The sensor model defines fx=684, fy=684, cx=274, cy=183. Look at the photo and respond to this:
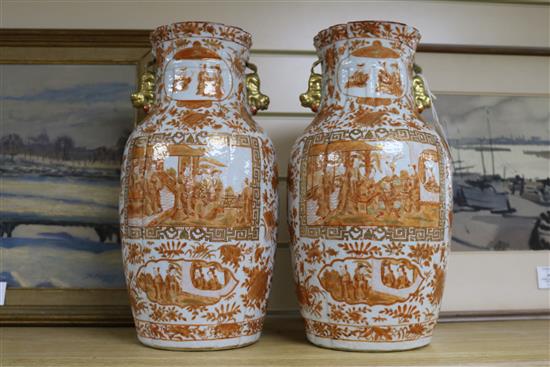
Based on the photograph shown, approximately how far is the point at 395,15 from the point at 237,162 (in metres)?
0.51

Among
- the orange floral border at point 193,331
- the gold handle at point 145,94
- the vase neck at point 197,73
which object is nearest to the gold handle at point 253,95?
the vase neck at point 197,73

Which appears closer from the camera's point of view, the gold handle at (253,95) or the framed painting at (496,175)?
Answer: the gold handle at (253,95)

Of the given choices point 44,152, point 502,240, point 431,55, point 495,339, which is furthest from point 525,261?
point 44,152

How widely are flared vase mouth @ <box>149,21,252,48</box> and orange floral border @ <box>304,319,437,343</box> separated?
447 mm

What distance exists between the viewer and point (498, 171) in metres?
1.26

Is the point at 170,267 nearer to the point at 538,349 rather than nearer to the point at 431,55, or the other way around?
the point at 538,349

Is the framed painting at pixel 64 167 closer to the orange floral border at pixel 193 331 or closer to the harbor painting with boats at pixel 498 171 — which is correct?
the orange floral border at pixel 193 331

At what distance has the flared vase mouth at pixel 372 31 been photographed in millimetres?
1007

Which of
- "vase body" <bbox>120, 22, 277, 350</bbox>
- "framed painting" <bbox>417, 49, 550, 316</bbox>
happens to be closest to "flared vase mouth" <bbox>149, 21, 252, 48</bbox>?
"vase body" <bbox>120, 22, 277, 350</bbox>

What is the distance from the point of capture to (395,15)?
4.19 feet

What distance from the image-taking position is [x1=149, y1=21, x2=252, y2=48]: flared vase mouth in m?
1.01

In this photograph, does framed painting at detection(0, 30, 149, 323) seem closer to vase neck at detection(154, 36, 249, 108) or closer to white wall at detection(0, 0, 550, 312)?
white wall at detection(0, 0, 550, 312)

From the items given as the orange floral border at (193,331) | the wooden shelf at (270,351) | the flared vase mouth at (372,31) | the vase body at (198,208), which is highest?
the flared vase mouth at (372,31)

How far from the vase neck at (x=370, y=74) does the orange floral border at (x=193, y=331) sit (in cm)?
36
